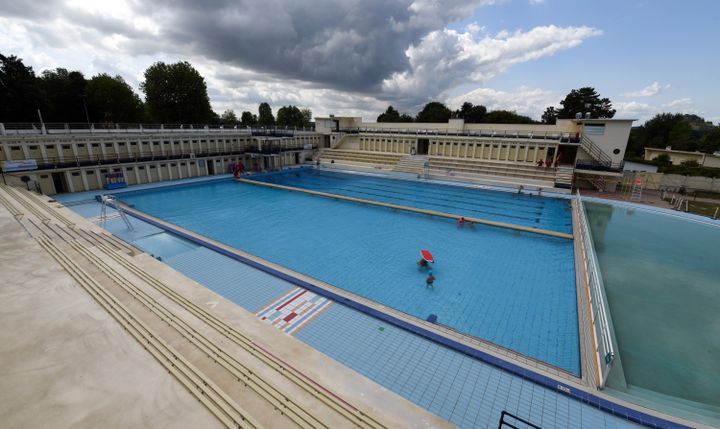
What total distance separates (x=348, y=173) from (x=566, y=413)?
2436 centimetres

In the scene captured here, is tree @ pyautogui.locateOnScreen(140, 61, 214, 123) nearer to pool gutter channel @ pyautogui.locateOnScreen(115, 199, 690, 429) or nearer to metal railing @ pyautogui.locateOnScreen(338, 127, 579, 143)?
metal railing @ pyautogui.locateOnScreen(338, 127, 579, 143)

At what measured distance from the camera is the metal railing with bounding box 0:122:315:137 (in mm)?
17250

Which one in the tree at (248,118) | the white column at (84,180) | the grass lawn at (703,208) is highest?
the tree at (248,118)

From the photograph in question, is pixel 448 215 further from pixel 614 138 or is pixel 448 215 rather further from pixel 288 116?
pixel 288 116

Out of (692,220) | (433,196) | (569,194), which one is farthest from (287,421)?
(569,194)

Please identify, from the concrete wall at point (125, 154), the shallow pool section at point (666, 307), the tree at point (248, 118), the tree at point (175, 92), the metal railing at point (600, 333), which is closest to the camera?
the metal railing at point (600, 333)

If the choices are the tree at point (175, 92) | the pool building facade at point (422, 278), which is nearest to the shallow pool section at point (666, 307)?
the pool building facade at point (422, 278)

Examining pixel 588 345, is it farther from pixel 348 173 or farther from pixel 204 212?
pixel 348 173

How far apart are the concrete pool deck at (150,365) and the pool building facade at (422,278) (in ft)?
3.84

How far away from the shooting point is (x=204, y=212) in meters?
15.5

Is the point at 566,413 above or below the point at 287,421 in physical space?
below

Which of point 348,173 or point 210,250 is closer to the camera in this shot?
point 210,250

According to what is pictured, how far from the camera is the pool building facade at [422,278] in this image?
4.87m

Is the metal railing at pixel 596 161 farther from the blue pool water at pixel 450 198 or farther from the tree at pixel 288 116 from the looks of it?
the tree at pixel 288 116
